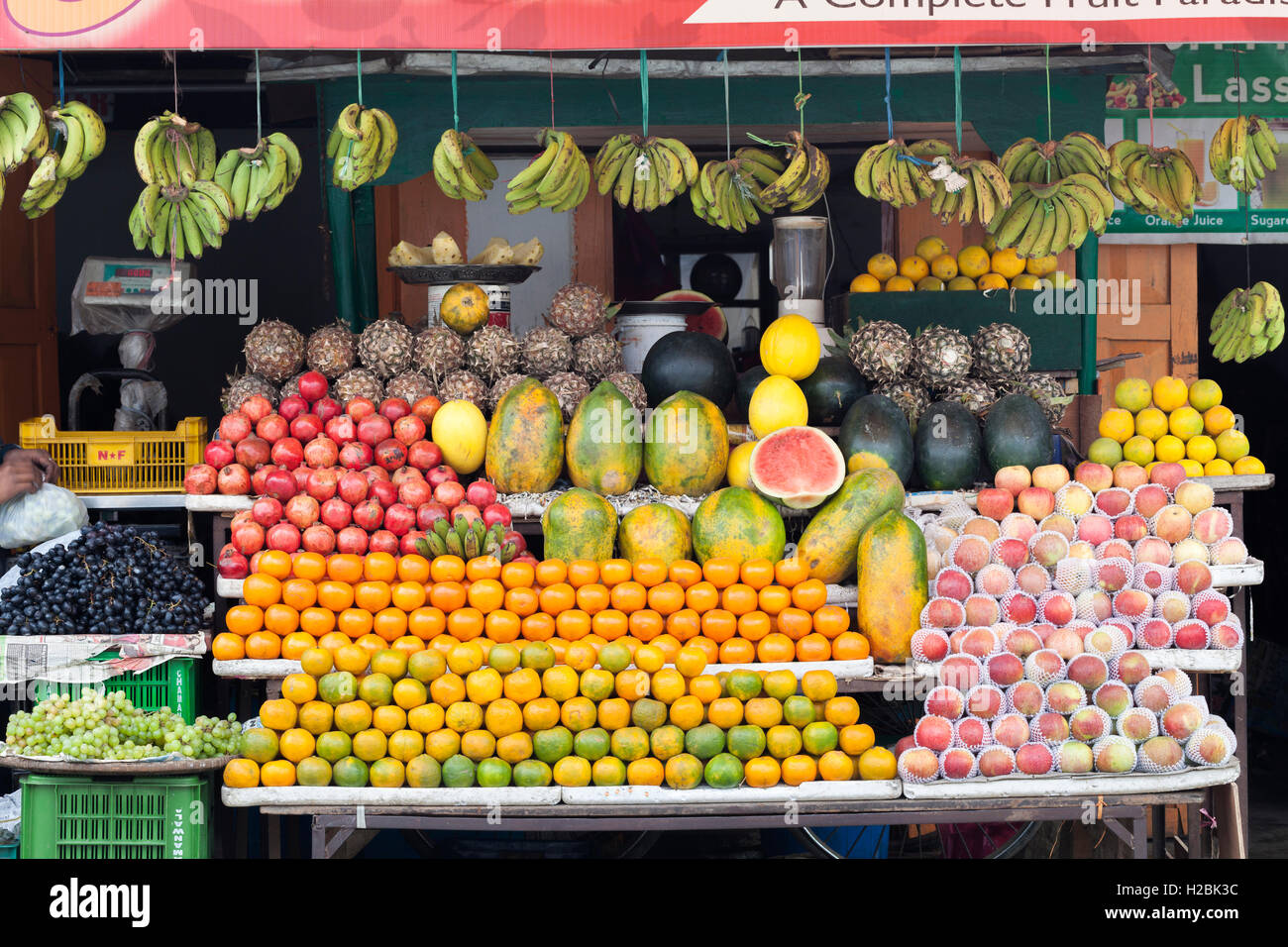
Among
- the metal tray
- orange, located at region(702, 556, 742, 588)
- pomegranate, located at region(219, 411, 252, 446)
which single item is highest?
the metal tray

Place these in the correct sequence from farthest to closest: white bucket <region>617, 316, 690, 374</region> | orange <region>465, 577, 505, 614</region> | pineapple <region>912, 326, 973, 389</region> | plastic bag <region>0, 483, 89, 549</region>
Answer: white bucket <region>617, 316, 690, 374</region> → pineapple <region>912, 326, 973, 389</region> → plastic bag <region>0, 483, 89, 549</region> → orange <region>465, 577, 505, 614</region>

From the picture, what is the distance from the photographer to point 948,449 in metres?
4.98

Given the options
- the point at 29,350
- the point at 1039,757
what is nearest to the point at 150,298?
the point at 29,350

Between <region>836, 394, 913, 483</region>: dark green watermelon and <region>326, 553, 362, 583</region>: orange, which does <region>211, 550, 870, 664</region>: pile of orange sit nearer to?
<region>326, 553, 362, 583</region>: orange

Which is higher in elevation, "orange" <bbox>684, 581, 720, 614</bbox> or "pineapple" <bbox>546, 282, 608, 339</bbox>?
"pineapple" <bbox>546, 282, 608, 339</bbox>

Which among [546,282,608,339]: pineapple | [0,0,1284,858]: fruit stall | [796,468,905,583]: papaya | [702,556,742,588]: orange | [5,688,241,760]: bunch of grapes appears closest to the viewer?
[0,0,1284,858]: fruit stall

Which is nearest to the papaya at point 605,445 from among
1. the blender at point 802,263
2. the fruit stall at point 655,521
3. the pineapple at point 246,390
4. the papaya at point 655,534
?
the fruit stall at point 655,521

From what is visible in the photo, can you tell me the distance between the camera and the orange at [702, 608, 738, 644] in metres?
4.25

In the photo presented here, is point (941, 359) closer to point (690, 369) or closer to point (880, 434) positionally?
point (880, 434)

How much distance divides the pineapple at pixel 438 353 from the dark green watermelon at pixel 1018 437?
2.16 meters

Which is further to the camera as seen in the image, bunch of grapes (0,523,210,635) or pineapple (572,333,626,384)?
pineapple (572,333,626,384)

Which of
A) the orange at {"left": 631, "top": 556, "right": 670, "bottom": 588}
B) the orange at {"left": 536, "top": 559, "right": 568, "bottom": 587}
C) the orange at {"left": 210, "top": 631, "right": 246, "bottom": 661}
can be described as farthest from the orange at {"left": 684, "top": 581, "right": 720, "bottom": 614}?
the orange at {"left": 210, "top": 631, "right": 246, "bottom": 661}

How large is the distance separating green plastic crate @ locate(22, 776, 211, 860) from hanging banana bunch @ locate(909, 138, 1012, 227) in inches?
139

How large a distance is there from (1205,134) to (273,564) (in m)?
5.48
